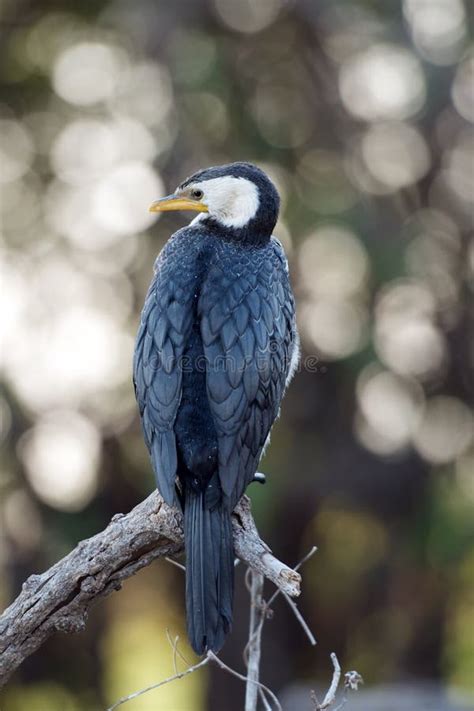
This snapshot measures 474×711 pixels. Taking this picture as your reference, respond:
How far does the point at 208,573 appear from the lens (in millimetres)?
2957

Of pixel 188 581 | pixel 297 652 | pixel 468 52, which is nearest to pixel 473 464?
pixel 297 652

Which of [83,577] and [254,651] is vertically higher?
[83,577]

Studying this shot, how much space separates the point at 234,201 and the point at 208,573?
4.73 feet

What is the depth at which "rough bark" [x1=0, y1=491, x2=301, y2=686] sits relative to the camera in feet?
10.2

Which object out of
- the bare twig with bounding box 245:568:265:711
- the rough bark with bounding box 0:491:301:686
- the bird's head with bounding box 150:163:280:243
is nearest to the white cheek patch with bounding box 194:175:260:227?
the bird's head with bounding box 150:163:280:243

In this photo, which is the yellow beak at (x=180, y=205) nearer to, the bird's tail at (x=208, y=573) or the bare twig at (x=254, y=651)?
the bird's tail at (x=208, y=573)

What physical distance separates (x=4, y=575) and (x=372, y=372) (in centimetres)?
328

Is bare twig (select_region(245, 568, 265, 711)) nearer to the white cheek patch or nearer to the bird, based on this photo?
the bird

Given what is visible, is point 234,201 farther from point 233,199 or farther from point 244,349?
point 244,349

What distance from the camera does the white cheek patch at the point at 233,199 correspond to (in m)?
3.76

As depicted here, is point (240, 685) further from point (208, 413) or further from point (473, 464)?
point (208, 413)

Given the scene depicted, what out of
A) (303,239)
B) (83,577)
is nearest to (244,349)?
(83,577)

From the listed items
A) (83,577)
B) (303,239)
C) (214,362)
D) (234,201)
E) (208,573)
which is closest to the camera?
(208,573)

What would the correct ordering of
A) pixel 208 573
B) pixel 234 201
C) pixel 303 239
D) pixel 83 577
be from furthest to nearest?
pixel 303 239 < pixel 234 201 < pixel 83 577 < pixel 208 573
